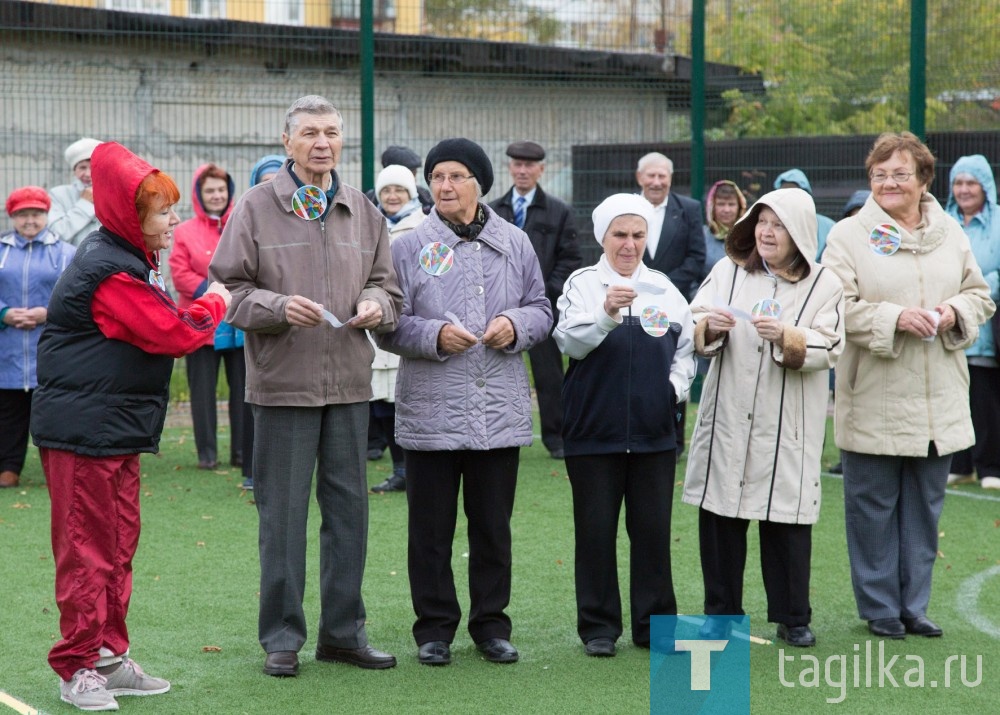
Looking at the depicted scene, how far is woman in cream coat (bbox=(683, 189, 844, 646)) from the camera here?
573cm

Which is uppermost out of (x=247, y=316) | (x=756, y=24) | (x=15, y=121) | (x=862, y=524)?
(x=756, y=24)

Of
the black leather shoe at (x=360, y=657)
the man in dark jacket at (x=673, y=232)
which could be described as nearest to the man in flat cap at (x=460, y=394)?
the black leather shoe at (x=360, y=657)

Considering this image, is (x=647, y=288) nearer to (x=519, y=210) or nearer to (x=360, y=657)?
(x=360, y=657)

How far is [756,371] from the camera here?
575 centimetres

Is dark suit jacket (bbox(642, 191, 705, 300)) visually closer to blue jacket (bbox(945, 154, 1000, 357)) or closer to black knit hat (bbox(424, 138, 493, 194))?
blue jacket (bbox(945, 154, 1000, 357))

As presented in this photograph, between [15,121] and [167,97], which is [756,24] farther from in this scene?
[15,121]

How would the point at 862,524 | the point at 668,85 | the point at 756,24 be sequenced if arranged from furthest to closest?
the point at 756,24 → the point at 668,85 → the point at 862,524

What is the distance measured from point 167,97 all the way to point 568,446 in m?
6.51

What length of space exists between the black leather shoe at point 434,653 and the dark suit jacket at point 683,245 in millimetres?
4671

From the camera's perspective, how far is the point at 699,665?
5582 millimetres

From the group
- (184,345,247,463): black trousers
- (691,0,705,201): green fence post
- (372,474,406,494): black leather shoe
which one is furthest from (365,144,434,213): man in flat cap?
(691,0,705,201): green fence post

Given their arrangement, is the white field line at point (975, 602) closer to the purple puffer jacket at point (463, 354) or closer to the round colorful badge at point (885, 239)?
the round colorful badge at point (885, 239)

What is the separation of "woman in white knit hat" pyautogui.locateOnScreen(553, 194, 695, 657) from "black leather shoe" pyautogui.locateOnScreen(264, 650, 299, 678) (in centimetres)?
118

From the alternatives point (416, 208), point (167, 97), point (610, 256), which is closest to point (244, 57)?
point (167, 97)
